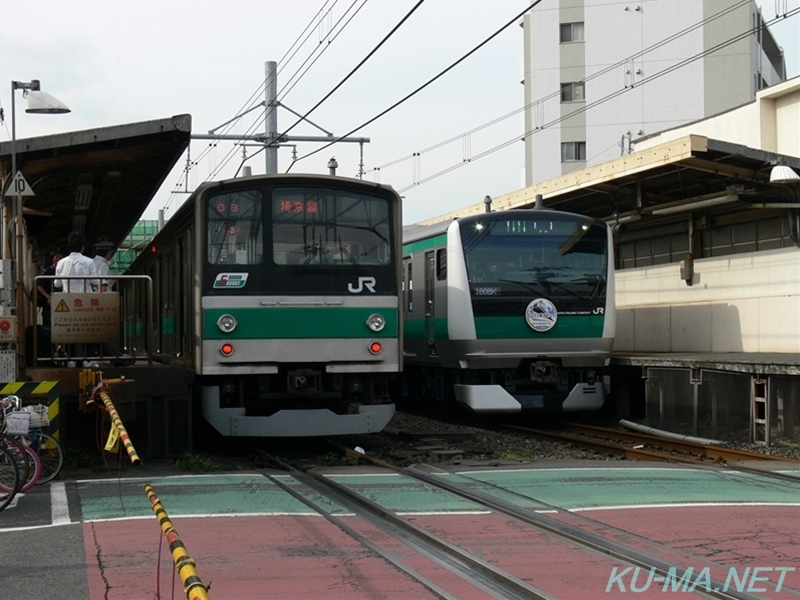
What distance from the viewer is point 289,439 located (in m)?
14.4

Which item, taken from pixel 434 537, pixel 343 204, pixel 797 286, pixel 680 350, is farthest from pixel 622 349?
pixel 434 537

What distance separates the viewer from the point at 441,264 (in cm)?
1606

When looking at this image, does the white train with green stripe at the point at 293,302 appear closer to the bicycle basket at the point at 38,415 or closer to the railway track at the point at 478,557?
the bicycle basket at the point at 38,415

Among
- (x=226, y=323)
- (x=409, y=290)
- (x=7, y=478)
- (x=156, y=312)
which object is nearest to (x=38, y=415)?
(x=7, y=478)

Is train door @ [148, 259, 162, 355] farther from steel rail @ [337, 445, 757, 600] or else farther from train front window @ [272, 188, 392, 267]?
steel rail @ [337, 445, 757, 600]

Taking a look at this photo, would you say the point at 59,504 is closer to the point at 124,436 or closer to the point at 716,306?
the point at 124,436

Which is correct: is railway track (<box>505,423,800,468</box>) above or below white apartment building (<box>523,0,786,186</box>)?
below

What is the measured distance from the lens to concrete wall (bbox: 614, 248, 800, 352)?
15766 mm

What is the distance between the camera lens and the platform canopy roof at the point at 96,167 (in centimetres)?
1130

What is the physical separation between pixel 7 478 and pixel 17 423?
0.90m

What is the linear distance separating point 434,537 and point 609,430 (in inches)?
338

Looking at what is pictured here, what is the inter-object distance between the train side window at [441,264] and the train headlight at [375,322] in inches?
148

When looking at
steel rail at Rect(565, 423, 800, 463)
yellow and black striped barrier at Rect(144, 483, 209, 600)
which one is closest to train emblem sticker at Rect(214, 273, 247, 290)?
steel rail at Rect(565, 423, 800, 463)

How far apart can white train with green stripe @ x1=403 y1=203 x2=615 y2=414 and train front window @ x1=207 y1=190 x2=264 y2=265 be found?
4062 millimetres
